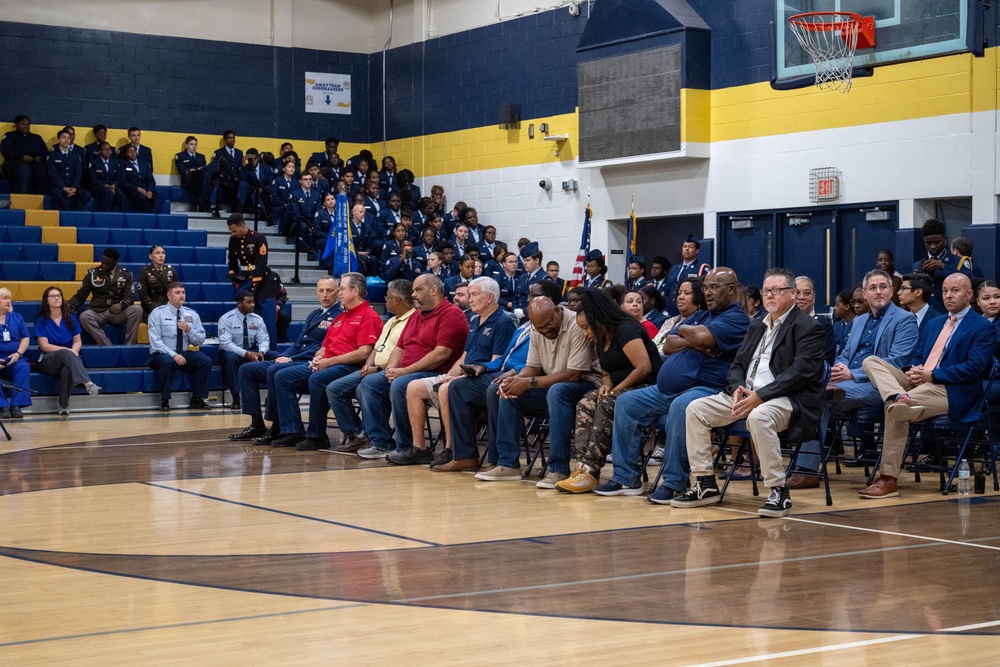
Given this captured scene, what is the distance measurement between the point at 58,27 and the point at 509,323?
13.1 m

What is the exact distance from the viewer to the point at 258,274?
14.8 metres

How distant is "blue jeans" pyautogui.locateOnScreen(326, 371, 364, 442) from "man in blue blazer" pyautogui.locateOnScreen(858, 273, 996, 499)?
3891 millimetres

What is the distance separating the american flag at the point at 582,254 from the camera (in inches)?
656

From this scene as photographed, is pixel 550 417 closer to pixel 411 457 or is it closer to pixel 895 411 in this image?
pixel 411 457

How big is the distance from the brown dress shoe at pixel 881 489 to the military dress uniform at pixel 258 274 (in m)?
8.74

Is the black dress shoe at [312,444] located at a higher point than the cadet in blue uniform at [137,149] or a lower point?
lower

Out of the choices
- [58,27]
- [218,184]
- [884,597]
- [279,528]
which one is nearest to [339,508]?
[279,528]

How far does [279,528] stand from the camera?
6230 millimetres

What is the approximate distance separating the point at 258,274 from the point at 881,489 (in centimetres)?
924

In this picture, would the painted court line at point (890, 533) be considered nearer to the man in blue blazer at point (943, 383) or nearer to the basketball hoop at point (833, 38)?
the man in blue blazer at point (943, 383)

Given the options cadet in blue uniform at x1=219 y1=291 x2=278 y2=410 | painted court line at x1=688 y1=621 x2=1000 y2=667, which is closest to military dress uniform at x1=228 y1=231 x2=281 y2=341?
cadet in blue uniform at x1=219 y1=291 x2=278 y2=410

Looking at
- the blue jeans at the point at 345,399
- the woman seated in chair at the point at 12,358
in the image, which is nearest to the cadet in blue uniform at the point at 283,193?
the woman seated in chair at the point at 12,358

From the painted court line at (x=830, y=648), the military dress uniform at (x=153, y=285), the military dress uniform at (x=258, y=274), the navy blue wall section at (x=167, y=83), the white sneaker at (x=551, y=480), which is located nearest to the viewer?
the painted court line at (x=830, y=648)

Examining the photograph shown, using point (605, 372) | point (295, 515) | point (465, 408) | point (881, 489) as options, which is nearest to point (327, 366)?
point (465, 408)
